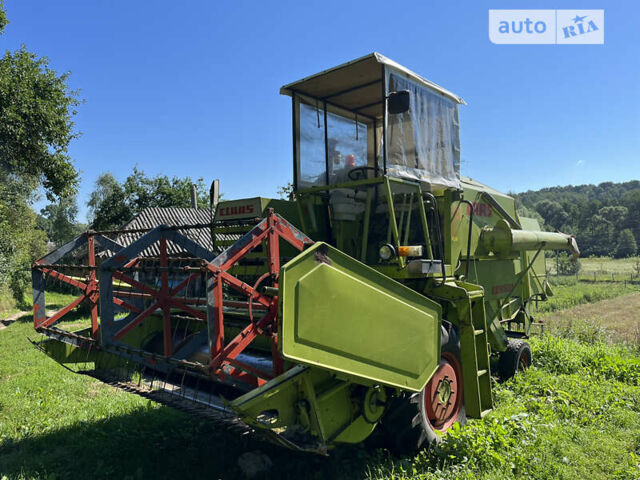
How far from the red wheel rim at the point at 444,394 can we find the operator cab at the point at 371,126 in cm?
191

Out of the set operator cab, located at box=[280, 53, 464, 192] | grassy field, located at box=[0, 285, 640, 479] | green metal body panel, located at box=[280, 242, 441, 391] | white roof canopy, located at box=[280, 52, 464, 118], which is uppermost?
white roof canopy, located at box=[280, 52, 464, 118]

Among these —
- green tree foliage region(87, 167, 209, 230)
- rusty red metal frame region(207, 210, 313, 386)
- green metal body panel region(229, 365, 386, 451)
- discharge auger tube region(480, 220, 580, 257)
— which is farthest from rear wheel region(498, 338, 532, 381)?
green tree foliage region(87, 167, 209, 230)

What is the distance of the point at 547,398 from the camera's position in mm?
5512

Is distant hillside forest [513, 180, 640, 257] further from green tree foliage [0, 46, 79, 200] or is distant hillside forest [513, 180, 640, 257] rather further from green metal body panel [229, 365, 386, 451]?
green metal body panel [229, 365, 386, 451]

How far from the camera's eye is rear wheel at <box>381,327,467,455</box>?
3.86 metres

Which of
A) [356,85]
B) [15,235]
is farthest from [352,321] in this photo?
[15,235]

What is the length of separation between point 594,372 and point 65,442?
6945mm

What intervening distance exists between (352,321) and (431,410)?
5.86ft

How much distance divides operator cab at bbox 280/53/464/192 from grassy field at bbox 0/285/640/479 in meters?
2.66

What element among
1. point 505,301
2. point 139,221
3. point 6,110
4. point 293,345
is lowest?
point 505,301

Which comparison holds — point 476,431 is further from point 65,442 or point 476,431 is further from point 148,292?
point 65,442

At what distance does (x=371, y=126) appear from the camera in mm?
6145

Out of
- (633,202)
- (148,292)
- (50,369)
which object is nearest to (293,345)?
(148,292)

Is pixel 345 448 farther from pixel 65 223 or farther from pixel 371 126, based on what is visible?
pixel 65 223
